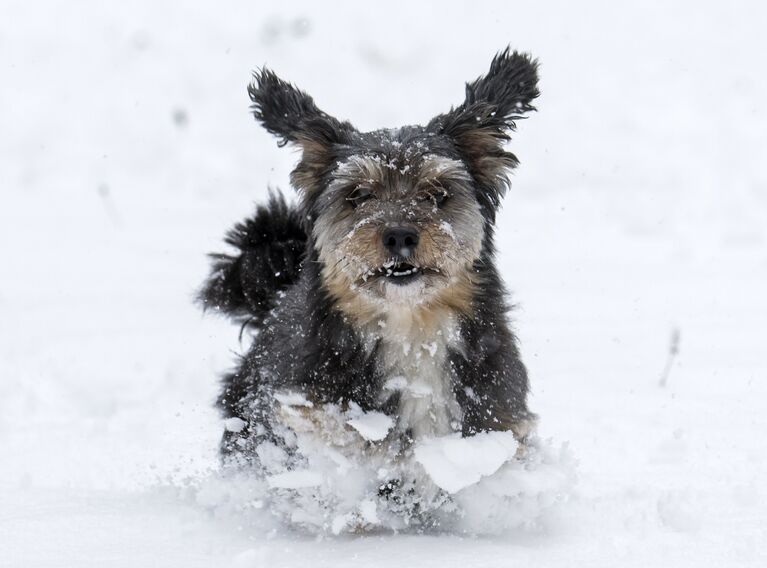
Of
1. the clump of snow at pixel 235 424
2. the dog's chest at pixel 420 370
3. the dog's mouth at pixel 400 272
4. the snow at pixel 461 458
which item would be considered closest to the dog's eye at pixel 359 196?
the dog's mouth at pixel 400 272

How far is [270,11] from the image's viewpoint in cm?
1335

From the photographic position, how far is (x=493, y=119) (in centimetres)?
434

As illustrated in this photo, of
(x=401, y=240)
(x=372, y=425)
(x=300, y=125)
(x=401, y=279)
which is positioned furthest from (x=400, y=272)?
(x=300, y=125)

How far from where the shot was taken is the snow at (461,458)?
3.82 meters

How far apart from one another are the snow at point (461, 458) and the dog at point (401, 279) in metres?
0.09

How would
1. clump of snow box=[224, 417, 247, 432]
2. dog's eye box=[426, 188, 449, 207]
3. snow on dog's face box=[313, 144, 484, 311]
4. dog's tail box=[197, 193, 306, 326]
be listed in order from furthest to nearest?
1. dog's tail box=[197, 193, 306, 326]
2. clump of snow box=[224, 417, 247, 432]
3. dog's eye box=[426, 188, 449, 207]
4. snow on dog's face box=[313, 144, 484, 311]

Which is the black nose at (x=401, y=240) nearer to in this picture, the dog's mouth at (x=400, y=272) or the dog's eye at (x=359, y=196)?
the dog's mouth at (x=400, y=272)

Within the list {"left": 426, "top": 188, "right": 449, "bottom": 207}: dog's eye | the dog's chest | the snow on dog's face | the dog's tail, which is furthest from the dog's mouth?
the dog's tail

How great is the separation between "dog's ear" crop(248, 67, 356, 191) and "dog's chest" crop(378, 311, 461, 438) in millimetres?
828

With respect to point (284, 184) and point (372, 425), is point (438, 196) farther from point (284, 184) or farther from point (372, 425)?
point (284, 184)

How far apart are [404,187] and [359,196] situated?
0.65 ft

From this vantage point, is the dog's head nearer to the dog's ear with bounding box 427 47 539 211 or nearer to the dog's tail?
the dog's ear with bounding box 427 47 539 211

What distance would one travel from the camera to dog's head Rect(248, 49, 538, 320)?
394 cm

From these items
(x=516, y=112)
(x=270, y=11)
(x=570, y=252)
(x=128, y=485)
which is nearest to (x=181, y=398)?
(x=128, y=485)
